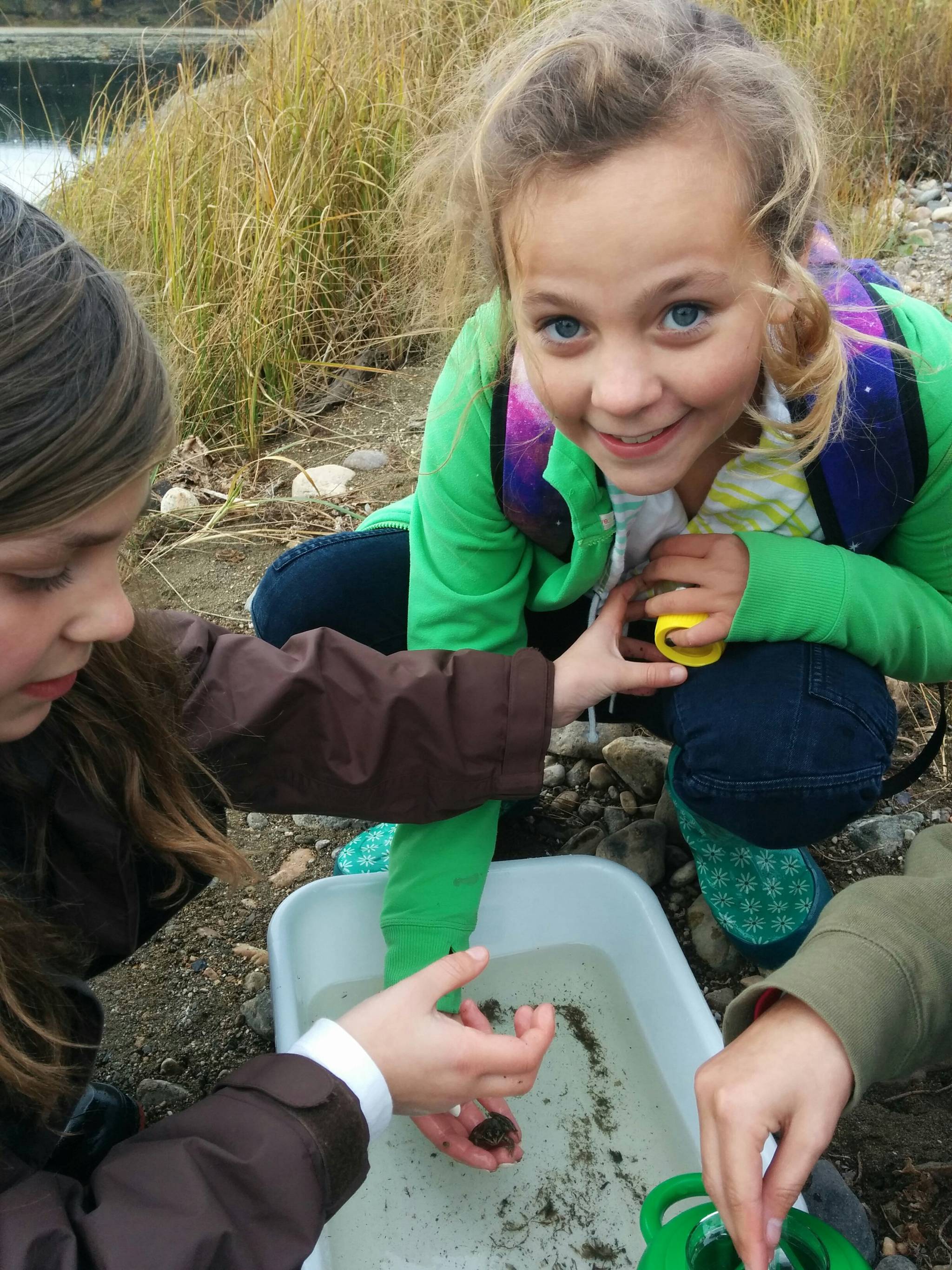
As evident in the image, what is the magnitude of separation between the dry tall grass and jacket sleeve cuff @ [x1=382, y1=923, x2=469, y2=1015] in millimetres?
1626

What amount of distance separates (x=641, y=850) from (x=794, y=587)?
54 cm

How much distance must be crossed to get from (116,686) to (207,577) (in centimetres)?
124

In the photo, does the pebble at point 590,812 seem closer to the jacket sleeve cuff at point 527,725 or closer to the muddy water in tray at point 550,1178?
the muddy water in tray at point 550,1178

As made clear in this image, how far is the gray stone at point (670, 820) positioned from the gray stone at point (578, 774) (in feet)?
0.50

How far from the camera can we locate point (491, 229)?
1.18m

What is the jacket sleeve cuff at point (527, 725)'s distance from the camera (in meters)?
1.31

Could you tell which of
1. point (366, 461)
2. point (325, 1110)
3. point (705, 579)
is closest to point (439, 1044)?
point (325, 1110)

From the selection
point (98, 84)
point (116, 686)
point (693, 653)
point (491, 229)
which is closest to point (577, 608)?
point (693, 653)

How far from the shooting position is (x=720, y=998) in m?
1.48

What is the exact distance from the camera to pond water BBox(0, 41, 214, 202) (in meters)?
3.64

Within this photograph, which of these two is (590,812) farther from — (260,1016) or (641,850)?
(260,1016)

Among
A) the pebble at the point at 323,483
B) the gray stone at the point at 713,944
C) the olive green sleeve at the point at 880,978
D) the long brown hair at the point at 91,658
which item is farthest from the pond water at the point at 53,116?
the olive green sleeve at the point at 880,978

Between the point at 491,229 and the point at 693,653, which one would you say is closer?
the point at 491,229

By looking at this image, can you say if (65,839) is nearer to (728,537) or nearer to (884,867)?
(728,537)
